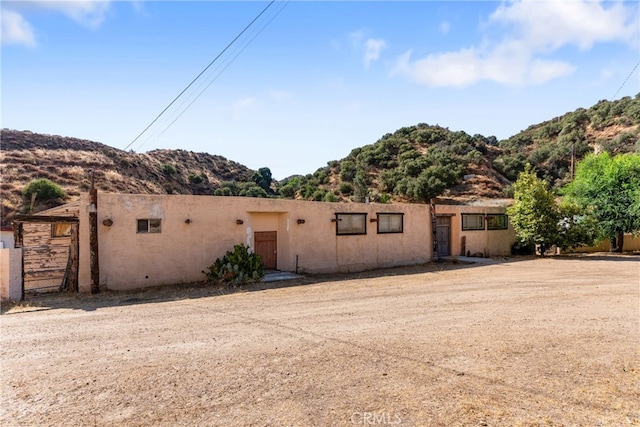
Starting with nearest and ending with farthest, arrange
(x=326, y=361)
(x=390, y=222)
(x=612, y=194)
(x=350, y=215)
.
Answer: (x=326, y=361) < (x=350, y=215) < (x=390, y=222) < (x=612, y=194)

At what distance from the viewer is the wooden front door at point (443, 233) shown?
2127 centimetres

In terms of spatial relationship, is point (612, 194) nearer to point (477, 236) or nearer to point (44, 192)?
point (477, 236)

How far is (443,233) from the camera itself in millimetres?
21547

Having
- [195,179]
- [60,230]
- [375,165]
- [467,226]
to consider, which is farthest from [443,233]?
[195,179]

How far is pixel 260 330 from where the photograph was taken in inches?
298

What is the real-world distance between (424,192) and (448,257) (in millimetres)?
22560

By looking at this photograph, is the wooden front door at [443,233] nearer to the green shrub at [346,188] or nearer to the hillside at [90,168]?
the green shrub at [346,188]

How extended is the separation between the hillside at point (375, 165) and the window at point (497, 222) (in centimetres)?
1448

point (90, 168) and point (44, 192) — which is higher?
point (90, 168)

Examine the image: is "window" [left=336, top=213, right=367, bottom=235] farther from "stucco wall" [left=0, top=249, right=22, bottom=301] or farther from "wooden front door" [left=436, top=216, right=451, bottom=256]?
"stucco wall" [left=0, top=249, right=22, bottom=301]

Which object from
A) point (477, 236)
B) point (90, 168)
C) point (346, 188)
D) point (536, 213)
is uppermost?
point (90, 168)

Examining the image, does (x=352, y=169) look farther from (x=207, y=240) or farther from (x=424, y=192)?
(x=207, y=240)

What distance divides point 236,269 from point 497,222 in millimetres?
16394

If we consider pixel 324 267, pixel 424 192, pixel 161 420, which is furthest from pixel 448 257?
pixel 424 192
